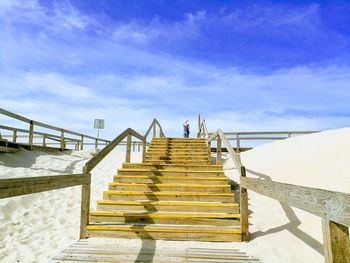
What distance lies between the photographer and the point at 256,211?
4992 mm

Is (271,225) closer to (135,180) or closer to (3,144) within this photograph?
(135,180)

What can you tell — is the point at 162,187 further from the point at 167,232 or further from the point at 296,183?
the point at 296,183

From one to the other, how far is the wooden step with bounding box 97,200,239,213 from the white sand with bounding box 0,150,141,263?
27.6 inches

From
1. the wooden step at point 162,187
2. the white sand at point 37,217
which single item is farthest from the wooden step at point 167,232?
the wooden step at point 162,187

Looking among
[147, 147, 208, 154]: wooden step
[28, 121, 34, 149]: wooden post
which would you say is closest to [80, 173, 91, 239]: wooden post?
[147, 147, 208, 154]: wooden step

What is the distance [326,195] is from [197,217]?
2.88m

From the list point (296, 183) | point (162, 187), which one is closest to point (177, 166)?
point (162, 187)

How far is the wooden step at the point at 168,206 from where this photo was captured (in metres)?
4.66

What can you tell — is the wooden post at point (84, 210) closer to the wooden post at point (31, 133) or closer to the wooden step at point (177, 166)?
the wooden step at point (177, 166)

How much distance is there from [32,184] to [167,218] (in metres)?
2.34

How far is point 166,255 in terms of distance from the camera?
3346 millimetres

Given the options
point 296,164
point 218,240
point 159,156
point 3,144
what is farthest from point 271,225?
point 3,144

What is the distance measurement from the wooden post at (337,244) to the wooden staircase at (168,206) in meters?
2.36

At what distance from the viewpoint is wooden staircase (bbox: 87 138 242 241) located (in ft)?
13.1
